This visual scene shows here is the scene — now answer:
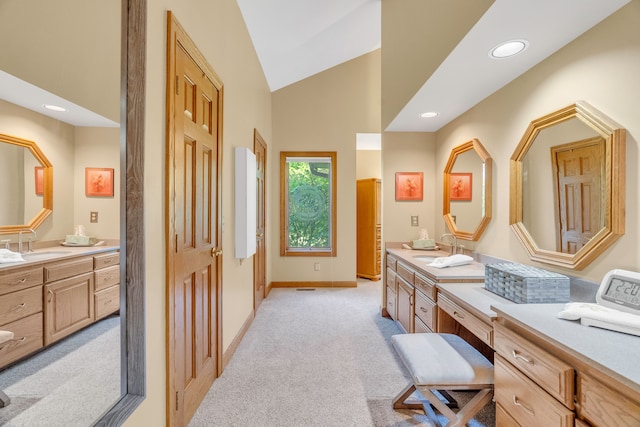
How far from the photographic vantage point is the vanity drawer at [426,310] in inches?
86.9

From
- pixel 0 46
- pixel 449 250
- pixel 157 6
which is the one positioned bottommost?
pixel 449 250

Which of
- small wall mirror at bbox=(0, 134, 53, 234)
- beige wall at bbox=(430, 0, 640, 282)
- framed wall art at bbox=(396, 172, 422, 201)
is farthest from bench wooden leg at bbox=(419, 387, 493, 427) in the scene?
framed wall art at bbox=(396, 172, 422, 201)

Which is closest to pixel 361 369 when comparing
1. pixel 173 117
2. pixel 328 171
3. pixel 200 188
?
pixel 200 188

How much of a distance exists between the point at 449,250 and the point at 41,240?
321 centimetres

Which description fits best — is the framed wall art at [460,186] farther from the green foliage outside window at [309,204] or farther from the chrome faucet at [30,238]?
the chrome faucet at [30,238]

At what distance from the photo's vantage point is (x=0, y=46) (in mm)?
712

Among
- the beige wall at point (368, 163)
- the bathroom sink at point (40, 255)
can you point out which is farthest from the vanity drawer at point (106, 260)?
the beige wall at point (368, 163)

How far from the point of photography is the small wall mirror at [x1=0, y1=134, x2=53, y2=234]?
75 centimetres

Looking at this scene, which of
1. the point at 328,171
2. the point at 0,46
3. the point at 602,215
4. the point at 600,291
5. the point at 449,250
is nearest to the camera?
the point at 0,46

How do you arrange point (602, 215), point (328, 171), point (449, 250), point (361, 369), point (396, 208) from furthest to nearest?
point (328, 171), point (396, 208), point (449, 250), point (361, 369), point (602, 215)

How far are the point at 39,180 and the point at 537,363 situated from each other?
1737mm

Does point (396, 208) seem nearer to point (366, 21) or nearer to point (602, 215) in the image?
point (602, 215)

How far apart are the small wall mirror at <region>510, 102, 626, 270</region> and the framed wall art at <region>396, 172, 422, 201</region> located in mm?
1379

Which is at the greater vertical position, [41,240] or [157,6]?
[157,6]
